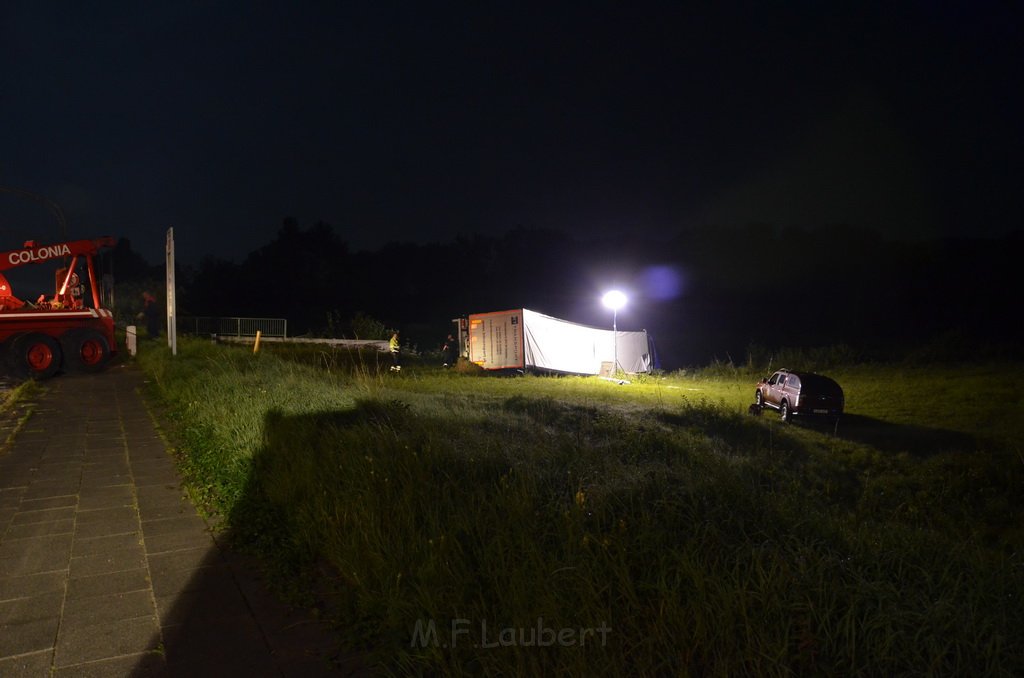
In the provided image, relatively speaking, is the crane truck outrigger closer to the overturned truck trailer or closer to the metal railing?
the overturned truck trailer

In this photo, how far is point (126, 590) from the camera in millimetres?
3621

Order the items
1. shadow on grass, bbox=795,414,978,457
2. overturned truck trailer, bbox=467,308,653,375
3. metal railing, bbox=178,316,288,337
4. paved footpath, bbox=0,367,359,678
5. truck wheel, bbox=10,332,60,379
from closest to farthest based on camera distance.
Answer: paved footpath, bbox=0,367,359,678
shadow on grass, bbox=795,414,978,457
truck wheel, bbox=10,332,60,379
overturned truck trailer, bbox=467,308,653,375
metal railing, bbox=178,316,288,337

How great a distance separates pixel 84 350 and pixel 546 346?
12627 millimetres

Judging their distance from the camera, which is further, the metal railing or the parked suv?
the metal railing

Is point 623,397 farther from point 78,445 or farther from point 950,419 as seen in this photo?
point 78,445

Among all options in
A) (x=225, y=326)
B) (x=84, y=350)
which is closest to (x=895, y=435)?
(x=84, y=350)

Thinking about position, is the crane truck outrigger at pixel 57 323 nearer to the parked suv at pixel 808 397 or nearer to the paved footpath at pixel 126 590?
the paved footpath at pixel 126 590

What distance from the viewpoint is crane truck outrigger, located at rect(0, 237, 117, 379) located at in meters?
13.2

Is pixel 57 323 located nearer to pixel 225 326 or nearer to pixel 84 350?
pixel 84 350

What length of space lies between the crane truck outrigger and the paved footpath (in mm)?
8269

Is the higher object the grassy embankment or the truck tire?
the truck tire

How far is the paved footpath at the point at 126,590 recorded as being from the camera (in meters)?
2.90

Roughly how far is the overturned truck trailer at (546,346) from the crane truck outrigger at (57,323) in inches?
445

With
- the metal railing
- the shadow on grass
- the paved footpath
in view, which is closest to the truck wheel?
the paved footpath
